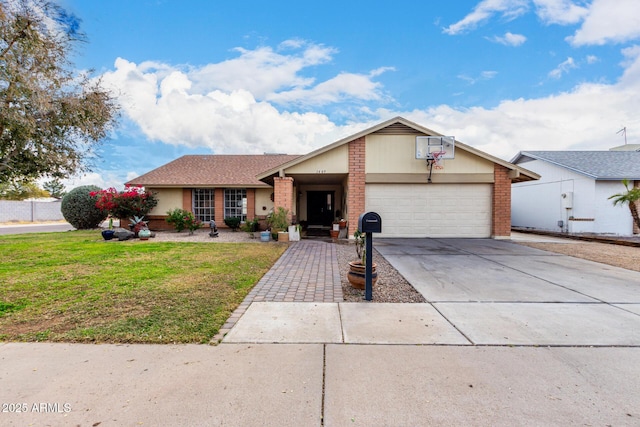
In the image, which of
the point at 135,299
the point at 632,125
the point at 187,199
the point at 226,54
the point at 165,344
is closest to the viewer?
the point at 165,344

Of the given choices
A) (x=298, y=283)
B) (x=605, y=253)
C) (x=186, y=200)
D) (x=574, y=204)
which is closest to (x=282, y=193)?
(x=186, y=200)

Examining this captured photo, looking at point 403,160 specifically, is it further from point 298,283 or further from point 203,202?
point 203,202

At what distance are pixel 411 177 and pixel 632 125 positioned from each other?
82.3 ft

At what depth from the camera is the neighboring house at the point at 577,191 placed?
14.3m

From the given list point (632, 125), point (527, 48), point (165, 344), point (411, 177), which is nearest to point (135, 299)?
point (165, 344)

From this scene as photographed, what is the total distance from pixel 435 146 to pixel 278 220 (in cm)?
739

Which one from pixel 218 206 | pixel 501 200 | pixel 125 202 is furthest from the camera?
pixel 218 206

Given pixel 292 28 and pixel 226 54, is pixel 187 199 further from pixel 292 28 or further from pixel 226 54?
pixel 292 28

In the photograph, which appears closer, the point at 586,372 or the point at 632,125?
the point at 586,372

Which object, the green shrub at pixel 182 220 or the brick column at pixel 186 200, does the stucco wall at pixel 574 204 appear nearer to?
the green shrub at pixel 182 220

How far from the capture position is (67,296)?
473 cm

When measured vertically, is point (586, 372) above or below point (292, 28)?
below

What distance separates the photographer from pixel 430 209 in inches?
494

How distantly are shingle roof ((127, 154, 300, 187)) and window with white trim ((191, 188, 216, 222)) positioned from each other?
70 centimetres
